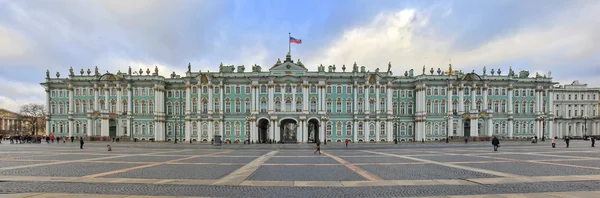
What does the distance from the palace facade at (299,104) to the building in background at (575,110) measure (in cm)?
2876

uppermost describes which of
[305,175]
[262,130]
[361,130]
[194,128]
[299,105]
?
[299,105]

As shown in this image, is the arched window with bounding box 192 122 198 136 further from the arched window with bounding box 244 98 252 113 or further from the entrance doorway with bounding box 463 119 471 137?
the entrance doorway with bounding box 463 119 471 137

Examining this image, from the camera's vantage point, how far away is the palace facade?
203ft

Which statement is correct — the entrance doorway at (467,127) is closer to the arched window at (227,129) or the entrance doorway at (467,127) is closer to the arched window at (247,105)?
the arched window at (247,105)

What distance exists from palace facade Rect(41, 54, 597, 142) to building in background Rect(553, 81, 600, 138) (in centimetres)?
2876

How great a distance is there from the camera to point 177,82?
2613 inches

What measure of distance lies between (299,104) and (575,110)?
8468 cm

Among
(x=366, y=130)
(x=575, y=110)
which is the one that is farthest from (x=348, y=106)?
(x=575, y=110)

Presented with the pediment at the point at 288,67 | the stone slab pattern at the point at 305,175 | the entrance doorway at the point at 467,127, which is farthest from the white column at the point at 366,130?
the stone slab pattern at the point at 305,175

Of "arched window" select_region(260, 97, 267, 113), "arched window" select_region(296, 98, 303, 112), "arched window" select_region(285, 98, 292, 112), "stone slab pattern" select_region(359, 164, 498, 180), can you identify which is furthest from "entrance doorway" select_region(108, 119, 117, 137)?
"stone slab pattern" select_region(359, 164, 498, 180)

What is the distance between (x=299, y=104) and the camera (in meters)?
62.1

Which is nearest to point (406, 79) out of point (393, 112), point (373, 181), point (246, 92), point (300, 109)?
point (393, 112)

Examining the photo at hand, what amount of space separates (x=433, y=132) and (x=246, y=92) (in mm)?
39848

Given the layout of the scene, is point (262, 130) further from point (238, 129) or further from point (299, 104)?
point (299, 104)
